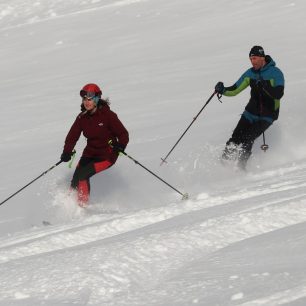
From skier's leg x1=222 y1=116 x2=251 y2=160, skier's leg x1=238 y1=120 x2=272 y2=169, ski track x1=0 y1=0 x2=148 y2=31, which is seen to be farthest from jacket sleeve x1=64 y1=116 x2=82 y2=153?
ski track x1=0 y1=0 x2=148 y2=31

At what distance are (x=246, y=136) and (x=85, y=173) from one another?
7.59 feet

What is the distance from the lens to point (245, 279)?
14.0 feet

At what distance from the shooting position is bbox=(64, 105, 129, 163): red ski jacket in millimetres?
8344

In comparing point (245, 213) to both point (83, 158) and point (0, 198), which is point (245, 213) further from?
point (0, 198)

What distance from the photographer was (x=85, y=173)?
8.68 m

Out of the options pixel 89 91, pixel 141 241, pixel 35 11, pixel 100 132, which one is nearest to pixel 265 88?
pixel 100 132

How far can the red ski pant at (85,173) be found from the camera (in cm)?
865

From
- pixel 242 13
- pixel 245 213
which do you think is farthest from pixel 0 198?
pixel 242 13

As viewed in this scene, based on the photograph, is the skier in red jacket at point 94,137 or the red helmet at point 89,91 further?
the skier in red jacket at point 94,137

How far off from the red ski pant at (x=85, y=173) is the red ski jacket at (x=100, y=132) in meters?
0.07

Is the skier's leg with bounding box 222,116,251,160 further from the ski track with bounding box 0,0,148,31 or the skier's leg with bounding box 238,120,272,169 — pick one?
the ski track with bounding box 0,0,148,31

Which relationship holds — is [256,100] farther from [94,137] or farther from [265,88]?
[94,137]

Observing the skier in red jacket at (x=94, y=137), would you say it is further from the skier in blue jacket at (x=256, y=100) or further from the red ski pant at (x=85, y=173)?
the skier in blue jacket at (x=256, y=100)

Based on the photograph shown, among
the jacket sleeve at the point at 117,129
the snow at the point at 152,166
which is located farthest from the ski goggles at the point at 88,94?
the snow at the point at 152,166
